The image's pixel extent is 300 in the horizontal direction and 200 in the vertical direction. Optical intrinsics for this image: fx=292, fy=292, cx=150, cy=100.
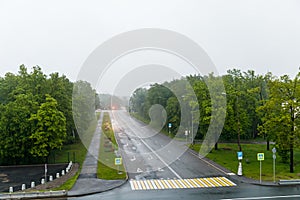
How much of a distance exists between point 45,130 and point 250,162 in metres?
24.5

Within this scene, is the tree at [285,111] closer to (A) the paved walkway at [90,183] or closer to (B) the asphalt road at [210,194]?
(B) the asphalt road at [210,194]

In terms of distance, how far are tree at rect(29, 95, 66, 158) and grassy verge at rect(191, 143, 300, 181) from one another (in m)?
19.4

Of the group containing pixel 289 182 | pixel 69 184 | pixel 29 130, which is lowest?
pixel 69 184

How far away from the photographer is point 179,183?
26.3 meters

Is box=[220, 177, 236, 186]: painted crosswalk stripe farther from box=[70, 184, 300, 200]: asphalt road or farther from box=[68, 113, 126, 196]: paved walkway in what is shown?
box=[68, 113, 126, 196]: paved walkway

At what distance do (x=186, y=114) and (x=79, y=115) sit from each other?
→ 19.2 metres

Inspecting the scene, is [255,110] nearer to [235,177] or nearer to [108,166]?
[235,177]

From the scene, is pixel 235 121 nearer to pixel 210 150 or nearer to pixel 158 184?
pixel 210 150

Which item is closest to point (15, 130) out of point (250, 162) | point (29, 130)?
point (29, 130)

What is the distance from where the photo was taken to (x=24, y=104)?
35594mm

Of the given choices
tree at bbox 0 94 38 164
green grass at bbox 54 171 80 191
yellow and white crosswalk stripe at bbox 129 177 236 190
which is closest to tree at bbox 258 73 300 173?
yellow and white crosswalk stripe at bbox 129 177 236 190

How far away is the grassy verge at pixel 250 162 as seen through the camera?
28.7 meters

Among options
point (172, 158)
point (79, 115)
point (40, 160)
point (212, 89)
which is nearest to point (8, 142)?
point (40, 160)

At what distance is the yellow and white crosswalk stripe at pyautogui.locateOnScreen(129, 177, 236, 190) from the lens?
25.1m
